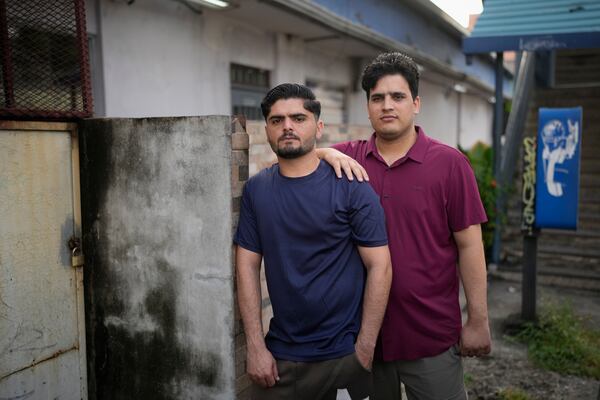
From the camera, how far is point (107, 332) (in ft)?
10.6

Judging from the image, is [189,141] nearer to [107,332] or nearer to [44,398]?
[107,332]

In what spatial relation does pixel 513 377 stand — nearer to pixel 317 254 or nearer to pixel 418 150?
pixel 418 150

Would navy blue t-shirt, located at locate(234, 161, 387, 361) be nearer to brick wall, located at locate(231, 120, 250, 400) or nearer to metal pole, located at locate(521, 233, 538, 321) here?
brick wall, located at locate(231, 120, 250, 400)

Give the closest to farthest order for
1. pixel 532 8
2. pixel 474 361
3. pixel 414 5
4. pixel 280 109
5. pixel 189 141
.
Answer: pixel 280 109 < pixel 189 141 < pixel 474 361 < pixel 532 8 < pixel 414 5

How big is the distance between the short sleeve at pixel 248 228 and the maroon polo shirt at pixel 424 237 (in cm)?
65

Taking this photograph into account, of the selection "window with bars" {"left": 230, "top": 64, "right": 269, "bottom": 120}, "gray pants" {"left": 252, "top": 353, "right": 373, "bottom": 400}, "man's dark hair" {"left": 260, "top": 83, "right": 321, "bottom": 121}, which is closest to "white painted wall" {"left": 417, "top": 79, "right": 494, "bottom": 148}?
"window with bars" {"left": 230, "top": 64, "right": 269, "bottom": 120}

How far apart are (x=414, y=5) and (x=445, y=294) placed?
1001 centimetres

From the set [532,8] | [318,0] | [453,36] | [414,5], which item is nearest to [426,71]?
[414,5]

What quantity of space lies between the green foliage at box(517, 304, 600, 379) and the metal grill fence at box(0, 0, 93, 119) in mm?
4463

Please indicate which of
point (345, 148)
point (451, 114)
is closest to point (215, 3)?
point (345, 148)

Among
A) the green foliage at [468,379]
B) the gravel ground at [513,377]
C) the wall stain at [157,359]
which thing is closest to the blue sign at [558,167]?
the gravel ground at [513,377]

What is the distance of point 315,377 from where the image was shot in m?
2.43

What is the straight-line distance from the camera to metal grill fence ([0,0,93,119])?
2.87 meters

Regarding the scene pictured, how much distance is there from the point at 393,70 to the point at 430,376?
1.55 meters
